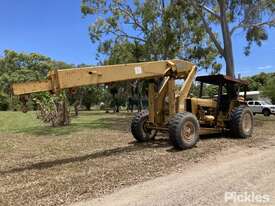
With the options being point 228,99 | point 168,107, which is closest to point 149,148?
point 168,107

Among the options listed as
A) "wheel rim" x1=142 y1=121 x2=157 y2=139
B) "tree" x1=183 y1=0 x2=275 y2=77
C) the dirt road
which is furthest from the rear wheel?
the dirt road

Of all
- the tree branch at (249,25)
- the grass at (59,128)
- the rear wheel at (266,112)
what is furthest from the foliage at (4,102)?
the tree branch at (249,25)

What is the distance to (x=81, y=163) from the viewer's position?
8.66 meters

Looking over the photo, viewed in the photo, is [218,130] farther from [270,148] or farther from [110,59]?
[110,59]

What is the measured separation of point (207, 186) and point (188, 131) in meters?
3.80

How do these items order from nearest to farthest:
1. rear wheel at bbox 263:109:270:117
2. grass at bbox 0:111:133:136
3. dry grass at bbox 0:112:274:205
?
dry grass at bbox 0:112:274:205, grass at bbox 0:111:133:136, rear wheel at bbox 263:109:270:117

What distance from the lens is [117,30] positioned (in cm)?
3228

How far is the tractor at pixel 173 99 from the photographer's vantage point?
8141 millimetres

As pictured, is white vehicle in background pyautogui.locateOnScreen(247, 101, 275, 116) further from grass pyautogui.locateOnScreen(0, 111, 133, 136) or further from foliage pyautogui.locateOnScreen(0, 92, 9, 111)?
foliage pyautogui.locateOnScreen(0, 92, 9, 111)

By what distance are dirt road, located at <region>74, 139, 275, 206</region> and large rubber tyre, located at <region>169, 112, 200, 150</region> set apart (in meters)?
1.38

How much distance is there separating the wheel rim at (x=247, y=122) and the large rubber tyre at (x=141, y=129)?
3.11m

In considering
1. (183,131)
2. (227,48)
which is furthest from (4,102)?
(183,131)

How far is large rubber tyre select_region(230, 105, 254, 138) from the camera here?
41.0 feet

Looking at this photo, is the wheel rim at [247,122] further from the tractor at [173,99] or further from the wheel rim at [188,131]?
the wheel rim at [188,131]
